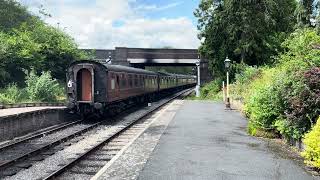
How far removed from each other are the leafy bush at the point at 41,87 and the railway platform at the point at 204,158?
1837 cm

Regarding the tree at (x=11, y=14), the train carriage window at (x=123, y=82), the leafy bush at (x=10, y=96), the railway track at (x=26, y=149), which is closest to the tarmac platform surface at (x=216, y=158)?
the railway track at (x=26, y=149)

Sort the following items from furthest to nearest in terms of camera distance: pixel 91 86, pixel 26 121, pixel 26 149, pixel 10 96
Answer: pixel 10 96
pixel 91 86
pixel 26 121
pixel 26 149

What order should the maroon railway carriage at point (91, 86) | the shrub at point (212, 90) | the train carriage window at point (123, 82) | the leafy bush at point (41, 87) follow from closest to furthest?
the maroon railway carriage at point (91, 86), the train carriage window at point (123, 82), the leafy bush at point (41, 87), the shrub at point (212, 90)

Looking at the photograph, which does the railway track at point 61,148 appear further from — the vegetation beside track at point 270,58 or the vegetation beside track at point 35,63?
the vegetation beside track at point 35,63

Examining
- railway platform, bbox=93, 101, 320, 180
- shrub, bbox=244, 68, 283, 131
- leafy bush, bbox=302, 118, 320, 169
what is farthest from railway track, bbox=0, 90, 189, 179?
leafy bush, bbox=302, 118, 320, 169

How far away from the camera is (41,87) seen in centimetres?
3547

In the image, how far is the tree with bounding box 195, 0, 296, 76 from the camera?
41.9m

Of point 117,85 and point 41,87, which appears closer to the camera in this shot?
point 117,85

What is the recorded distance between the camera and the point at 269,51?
43.4 metres

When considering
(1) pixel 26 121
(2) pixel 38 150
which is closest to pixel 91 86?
(1) pixel 26 121

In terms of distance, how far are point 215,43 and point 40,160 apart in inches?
1426

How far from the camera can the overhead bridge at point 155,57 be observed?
68.2m

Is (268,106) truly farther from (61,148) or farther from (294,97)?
(61,148)

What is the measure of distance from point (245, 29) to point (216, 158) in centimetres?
3135
